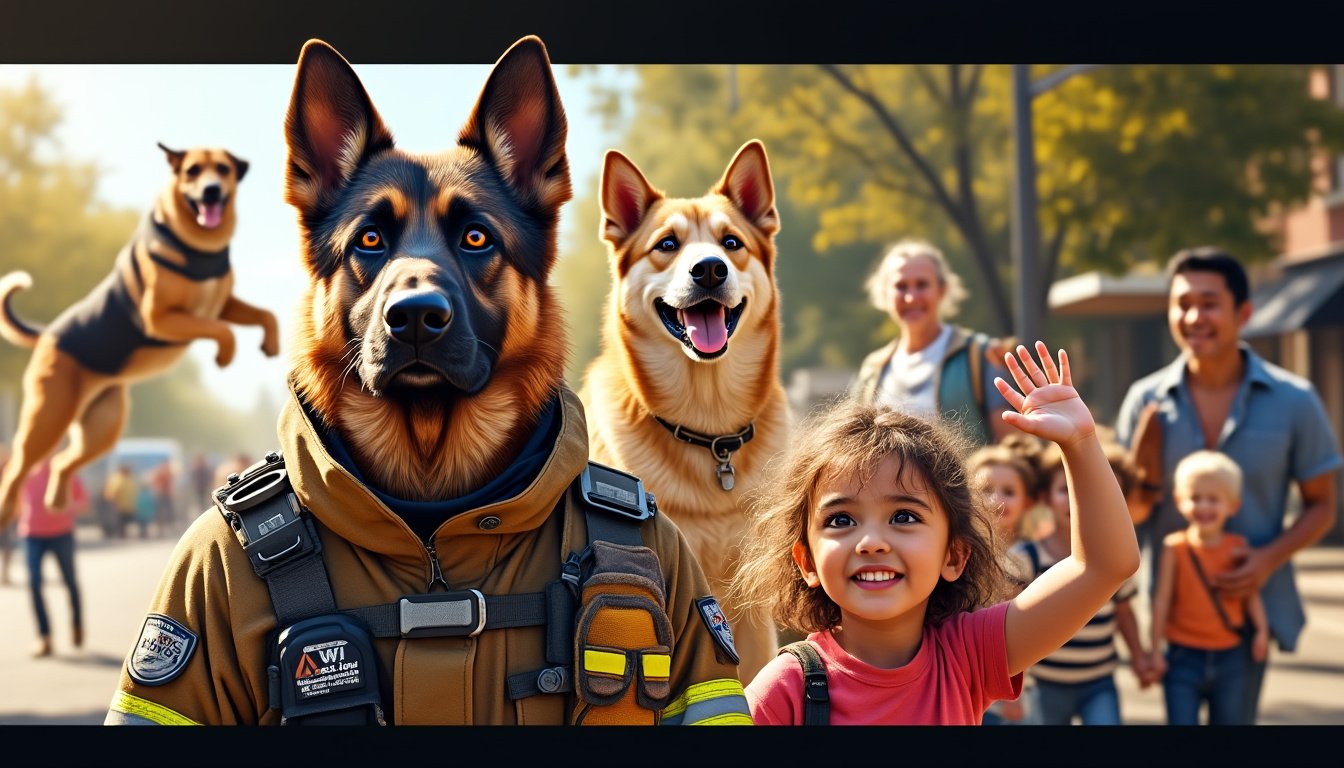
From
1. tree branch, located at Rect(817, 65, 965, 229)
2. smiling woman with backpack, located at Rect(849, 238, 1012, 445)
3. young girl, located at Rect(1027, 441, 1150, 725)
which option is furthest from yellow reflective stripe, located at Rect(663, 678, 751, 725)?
tree branch, located at Rect(817, 65, 965, 229)

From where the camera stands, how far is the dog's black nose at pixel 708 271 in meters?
4.06

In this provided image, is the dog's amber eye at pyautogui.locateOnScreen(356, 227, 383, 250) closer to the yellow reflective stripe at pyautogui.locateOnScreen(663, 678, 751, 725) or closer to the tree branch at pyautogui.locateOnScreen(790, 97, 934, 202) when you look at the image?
the yellow reflective stripe at pyautogui.locateOnScreen(663, 678, 751, 725)

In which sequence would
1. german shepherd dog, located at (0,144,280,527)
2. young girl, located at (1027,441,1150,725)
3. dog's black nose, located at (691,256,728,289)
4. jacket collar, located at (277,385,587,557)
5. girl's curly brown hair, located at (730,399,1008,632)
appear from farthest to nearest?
german shepherd dog, located at (0,144,280,527)
young girl, located at (1027,441,1150,725)
dog's black nose, located at (691,256,728,289)
girl's curly brown hair, located at (730,399,1008,632)
jacket collar, located at (277,385,587,557)

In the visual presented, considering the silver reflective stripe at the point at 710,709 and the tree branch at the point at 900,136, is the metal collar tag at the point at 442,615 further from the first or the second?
the tree branch at the point at 900,136

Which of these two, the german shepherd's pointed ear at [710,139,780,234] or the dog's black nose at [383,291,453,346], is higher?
the german shepherd's pointed ear at [710,139,780,234]

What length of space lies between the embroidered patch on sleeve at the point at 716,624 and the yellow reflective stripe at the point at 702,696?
0.22 feet

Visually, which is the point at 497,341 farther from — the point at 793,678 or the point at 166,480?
the point at 166,480

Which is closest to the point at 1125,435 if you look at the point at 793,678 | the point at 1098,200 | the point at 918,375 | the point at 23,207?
the point at 918,375

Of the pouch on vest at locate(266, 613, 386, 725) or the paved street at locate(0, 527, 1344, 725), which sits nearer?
the pouch on vest at locate(266, 613, 386, 725)

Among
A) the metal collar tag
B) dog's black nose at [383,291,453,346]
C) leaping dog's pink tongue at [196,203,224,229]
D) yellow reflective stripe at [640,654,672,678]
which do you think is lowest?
yellow reflective stripe at [640,654,672,678]

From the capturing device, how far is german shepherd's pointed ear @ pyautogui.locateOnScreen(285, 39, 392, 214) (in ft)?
8.48

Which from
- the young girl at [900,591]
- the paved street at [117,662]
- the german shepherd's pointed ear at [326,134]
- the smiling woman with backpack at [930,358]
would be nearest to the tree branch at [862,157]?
the paved street at [117,662]

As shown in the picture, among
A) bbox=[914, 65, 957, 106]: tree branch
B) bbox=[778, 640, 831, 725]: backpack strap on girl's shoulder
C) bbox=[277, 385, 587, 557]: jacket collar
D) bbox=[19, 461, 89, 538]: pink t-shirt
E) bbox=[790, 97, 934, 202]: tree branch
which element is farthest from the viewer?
bbox=[790, 97, 934, 202]: tree branch

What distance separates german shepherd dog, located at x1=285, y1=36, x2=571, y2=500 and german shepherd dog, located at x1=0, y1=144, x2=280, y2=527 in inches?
148
